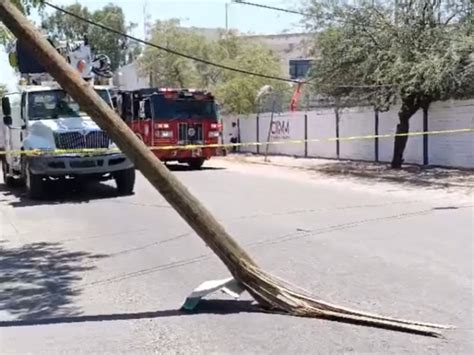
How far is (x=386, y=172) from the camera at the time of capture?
2220 cm

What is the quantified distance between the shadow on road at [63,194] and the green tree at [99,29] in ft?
66.9

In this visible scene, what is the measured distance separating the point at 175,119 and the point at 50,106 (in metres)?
9.24

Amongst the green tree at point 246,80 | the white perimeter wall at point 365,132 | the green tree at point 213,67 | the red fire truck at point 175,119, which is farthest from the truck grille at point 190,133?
the green tree at point 213,67

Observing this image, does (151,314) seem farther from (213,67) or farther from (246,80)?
(213,67)

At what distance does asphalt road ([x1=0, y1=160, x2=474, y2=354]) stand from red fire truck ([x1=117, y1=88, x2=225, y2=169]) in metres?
9.76

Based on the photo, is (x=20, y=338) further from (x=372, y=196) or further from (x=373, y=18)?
(x=373, y=18)

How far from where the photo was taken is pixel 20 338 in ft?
19.4

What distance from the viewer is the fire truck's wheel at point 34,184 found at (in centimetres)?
1591

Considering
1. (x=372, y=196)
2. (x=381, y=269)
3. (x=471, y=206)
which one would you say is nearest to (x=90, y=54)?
(x=372, y=196)

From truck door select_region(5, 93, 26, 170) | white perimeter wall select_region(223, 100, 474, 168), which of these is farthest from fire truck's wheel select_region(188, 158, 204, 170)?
truck door select_region(5, 93, 26, 170)

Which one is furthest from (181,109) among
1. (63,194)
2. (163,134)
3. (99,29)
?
(99,29)

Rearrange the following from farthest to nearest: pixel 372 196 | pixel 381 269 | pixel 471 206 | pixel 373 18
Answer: pixel 373 18
pixel 372 196
pixel 471 206
pixel 381 269

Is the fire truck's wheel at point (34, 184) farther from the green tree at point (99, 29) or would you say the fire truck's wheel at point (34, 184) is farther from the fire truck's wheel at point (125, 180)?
the green tree at point (99, 29)

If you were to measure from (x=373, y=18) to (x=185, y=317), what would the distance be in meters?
16.0
